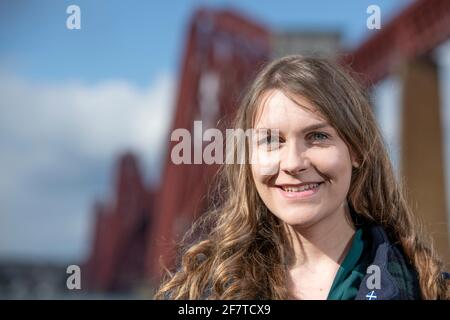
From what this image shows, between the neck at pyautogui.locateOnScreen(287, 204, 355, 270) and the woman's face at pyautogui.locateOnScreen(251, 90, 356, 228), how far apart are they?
1.5 inches

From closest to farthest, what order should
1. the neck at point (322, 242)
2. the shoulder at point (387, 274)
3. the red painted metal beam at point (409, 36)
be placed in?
the shoulder at point (387, 274)
the neck at point (322, 242)
the red painted metal beam at point (409, 36)

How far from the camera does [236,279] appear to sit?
134 cm

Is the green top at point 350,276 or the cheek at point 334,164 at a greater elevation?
the cheek at point 334,164

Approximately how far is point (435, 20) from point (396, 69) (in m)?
1.30

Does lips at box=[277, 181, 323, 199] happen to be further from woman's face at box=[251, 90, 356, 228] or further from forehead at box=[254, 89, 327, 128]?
forehead at box=[254, 89, 327, 128]

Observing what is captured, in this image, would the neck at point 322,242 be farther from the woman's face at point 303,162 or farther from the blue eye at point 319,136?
the blue eye at point 319,136

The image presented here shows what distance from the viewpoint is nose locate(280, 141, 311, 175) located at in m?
1.29

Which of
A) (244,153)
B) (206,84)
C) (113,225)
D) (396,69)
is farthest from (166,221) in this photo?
(244,153)

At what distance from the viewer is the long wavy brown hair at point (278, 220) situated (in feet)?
4.35

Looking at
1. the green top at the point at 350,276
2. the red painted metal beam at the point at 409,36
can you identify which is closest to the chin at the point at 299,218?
the green top at the point at 350,276

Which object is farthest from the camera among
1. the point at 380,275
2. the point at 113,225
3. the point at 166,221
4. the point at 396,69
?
the point at 113,225

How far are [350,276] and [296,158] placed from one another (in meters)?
0.26

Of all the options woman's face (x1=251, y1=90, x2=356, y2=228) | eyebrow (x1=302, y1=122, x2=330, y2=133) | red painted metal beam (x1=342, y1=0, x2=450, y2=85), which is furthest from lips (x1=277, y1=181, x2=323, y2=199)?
red painted metal beam (x1=342, y1=0, x2=450, y2=85)
